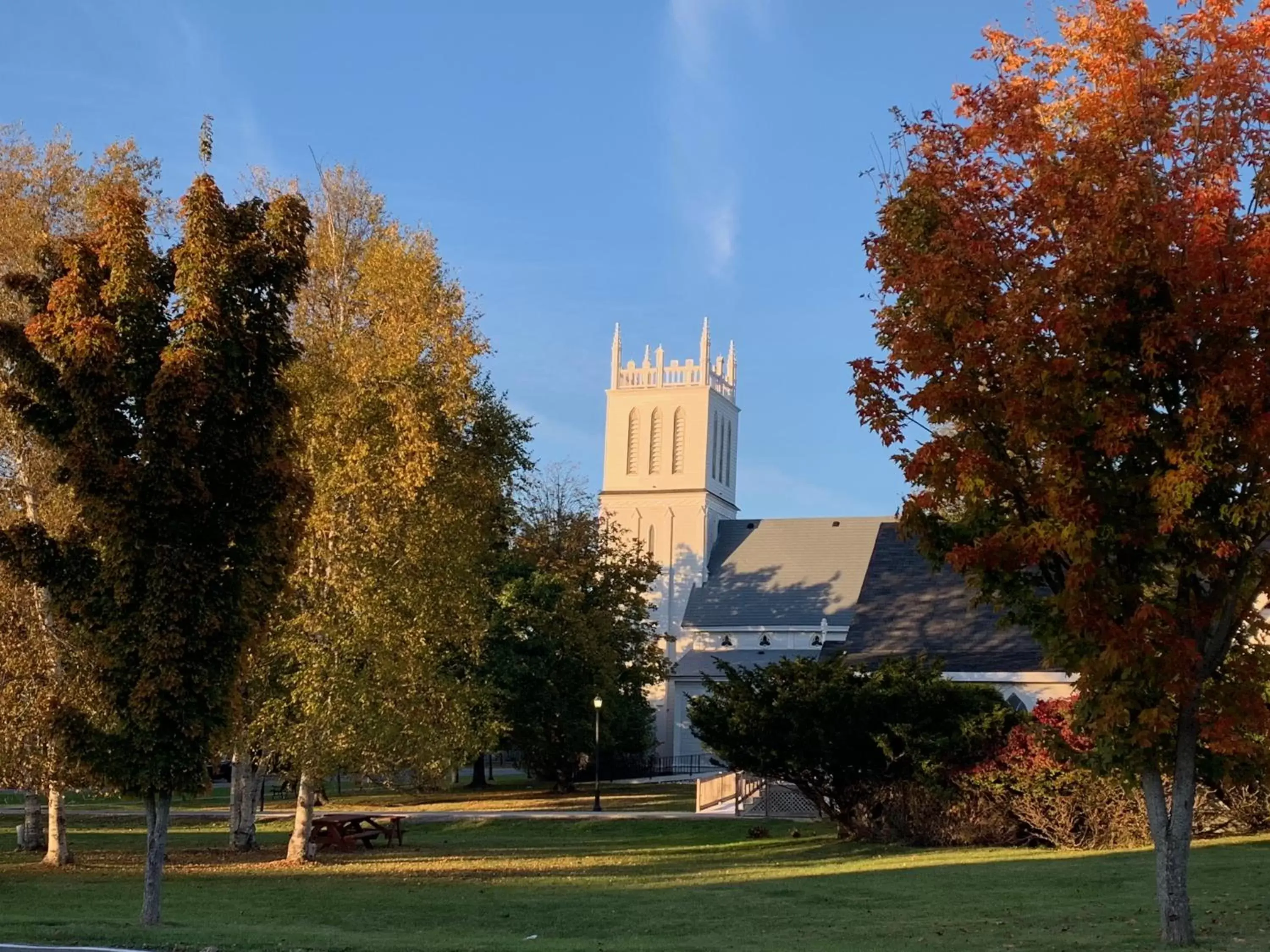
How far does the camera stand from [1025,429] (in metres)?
11.6

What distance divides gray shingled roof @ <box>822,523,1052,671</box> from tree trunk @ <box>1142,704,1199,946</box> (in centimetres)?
1719

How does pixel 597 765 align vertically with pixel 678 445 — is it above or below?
below

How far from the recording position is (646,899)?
19.1 meters

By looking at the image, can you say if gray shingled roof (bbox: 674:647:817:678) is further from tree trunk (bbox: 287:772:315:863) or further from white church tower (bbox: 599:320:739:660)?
tree trunk (bbox: 287:772:315:863)

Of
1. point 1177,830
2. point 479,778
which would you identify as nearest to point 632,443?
point 479,778

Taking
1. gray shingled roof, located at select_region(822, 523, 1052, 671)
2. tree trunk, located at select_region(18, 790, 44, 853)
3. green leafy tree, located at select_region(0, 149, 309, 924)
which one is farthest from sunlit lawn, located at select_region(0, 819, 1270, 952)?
gray shingled roof, located at select_region(822, 523, 1052, 671)

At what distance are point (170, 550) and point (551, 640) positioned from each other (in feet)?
119

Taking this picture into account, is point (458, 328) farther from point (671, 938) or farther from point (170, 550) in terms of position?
point (671, 938)

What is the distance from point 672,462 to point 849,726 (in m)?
70.0

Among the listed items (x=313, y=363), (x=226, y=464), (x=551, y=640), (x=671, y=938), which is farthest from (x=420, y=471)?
(x=551, y=640)

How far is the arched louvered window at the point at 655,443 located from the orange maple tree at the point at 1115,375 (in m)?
83.4

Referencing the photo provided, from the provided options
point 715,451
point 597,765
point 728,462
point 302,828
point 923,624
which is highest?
point 715,451

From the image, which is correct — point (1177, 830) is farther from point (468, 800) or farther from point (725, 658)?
point (725, 658)

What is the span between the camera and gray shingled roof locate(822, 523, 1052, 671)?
3125 cm
